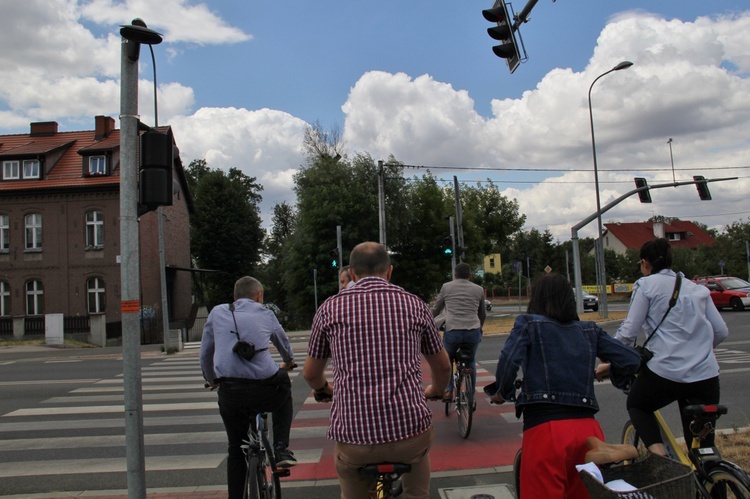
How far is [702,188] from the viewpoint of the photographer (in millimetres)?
23375

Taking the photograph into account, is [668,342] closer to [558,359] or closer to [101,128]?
[558,359]

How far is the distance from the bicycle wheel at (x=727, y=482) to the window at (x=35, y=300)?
3583 cm

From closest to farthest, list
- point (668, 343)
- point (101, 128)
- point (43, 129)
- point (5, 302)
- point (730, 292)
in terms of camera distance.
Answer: point (668, 343) < point (730, 292) < point (5, 302) < point (101, 128) < point (43, 129)

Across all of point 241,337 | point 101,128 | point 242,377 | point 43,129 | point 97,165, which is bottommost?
point 242,377

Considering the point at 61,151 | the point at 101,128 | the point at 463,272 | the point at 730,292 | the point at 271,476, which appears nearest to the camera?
the point at 271,476

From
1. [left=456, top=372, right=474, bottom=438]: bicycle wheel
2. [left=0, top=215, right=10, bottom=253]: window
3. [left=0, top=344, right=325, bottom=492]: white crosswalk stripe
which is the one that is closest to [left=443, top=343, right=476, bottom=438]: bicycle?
[left=456, top=372, right=474, bottom=438]: bicycle wheel

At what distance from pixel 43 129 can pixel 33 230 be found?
8299 millimetres

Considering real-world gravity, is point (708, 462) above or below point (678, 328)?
below

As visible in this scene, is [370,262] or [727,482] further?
[727,482]

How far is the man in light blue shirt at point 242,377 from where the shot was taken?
4316mm

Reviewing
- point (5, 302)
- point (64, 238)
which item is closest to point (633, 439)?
point (64, 238)

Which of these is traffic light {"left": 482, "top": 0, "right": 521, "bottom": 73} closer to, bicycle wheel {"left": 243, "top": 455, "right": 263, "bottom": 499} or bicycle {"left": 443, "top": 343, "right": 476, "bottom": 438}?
bicycle {"left": 443, "top": 343, "right": 476, "bottom": 438}

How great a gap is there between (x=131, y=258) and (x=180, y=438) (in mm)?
3879

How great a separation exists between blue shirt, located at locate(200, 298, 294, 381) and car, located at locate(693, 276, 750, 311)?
26.5m
